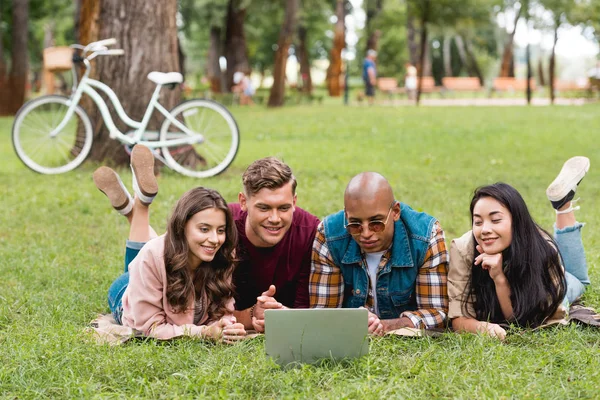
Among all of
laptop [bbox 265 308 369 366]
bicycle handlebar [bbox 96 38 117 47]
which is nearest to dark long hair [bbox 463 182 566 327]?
laptop [bbox 265 308 369 366]

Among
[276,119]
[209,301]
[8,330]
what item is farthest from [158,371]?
[276,119]

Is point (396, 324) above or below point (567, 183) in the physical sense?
below

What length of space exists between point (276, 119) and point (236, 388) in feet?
48.9

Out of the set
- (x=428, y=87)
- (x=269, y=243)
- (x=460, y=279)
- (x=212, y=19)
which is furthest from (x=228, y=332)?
(x=428, y=87)

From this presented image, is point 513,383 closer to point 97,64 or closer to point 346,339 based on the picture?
point 346,339

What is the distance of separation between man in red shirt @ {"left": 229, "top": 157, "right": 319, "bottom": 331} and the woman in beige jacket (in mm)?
823

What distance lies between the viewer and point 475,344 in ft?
12.7

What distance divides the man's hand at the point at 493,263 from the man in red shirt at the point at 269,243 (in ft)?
3.08

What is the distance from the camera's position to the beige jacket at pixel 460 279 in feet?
13.9

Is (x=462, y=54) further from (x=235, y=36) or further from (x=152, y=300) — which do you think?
(x=152, y=300)

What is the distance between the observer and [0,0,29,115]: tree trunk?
21.8 m

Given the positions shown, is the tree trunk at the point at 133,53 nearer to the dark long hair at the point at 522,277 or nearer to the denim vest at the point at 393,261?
the denim vest at the point at 393,261

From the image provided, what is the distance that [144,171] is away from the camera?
4895 mm

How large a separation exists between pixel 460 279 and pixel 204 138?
5.07 m
